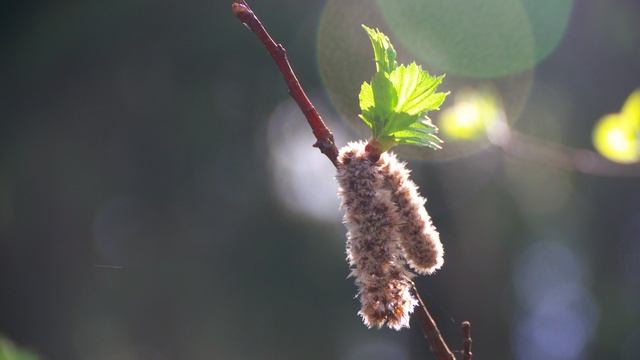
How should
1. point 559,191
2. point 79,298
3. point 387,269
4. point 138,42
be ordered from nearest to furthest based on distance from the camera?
point 387,269 < point 79,298 < point 559,191 < point 138,42

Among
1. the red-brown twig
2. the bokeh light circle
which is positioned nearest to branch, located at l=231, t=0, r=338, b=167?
the red-brown twig

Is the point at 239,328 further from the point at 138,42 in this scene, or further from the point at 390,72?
the point at 390,72

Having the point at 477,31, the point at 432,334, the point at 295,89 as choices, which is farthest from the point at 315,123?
the point at 477,31

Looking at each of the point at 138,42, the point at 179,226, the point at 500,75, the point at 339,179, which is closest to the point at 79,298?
the point at 179,226

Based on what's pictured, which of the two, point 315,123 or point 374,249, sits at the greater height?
point 315,123

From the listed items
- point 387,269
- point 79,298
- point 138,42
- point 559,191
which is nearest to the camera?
point 387,269

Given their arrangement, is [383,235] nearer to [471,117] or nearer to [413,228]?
[413,228]
